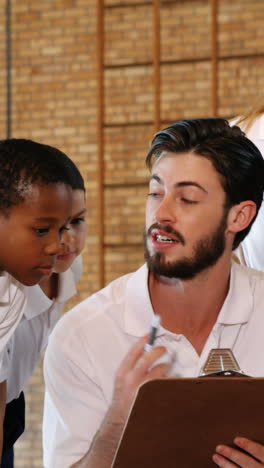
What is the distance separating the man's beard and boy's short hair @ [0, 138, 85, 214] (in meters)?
0.31

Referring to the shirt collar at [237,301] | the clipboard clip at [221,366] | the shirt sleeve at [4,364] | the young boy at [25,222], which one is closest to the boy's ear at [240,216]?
the shirt collar at [237,301]

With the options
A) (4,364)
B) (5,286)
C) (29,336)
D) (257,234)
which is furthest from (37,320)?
(257,234)

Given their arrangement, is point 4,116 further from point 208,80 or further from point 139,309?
point 139,309

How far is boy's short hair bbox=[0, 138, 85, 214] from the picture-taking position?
203cm

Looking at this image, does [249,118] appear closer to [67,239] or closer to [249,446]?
[67,239]

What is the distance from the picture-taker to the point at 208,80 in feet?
21.4

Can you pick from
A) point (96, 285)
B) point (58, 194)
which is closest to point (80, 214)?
point (58, 194)

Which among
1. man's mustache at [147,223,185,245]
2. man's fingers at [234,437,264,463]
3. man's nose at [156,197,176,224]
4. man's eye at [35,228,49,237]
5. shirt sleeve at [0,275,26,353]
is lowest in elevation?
man's fingers at [234,437,264,463]

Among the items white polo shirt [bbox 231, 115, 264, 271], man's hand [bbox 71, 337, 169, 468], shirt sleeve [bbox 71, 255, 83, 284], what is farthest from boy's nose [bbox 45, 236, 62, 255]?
white polo shirt [bbox 231, 115, 264, 271]

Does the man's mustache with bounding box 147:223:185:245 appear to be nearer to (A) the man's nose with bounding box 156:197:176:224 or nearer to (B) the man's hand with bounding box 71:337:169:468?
(A) the man's nose with bounding box 156:197:176:224

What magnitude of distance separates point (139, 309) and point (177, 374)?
182 millimetres

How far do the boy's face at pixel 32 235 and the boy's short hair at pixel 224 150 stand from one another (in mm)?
314

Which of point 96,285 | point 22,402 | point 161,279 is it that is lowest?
point 96,285

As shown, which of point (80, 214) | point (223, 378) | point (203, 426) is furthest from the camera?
point (80, 214)
